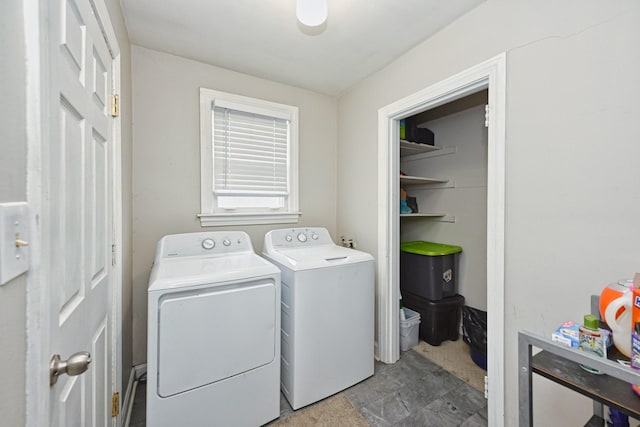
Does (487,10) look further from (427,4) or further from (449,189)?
(449,189)

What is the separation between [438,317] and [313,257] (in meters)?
1.45

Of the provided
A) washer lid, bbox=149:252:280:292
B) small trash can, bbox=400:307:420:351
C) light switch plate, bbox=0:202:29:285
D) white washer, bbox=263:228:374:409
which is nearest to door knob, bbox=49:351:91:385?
light switch plate, bbox=0:202:29:285

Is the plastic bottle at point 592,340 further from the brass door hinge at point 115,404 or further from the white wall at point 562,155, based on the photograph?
the brass door hinge at point 115,404

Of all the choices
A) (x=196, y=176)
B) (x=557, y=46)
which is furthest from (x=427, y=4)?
(x=196, y=176)

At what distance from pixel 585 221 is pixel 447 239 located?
168 cm

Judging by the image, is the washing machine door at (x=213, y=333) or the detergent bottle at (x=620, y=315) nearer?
the detergent bottle at (x=620, y=315)

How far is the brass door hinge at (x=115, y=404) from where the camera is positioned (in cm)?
121

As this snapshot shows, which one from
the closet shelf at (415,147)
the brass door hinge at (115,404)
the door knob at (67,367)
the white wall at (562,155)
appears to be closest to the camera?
the door knob at (67,367)

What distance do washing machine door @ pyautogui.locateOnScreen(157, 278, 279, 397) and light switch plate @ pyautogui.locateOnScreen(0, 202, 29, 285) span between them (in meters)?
0.86

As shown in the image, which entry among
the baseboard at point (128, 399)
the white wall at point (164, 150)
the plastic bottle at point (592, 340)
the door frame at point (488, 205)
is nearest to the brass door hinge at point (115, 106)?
the white wall at point (164, 150)

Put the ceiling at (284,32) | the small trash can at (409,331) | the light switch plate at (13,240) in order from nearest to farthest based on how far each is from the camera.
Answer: the light switch plate at (13,240), the ceiling at (284,32), the small trash can at (409,331)

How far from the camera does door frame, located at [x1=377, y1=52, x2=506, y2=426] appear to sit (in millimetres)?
1352

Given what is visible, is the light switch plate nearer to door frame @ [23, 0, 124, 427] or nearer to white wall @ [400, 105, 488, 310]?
door frame @ [23, 0, 124, 427]

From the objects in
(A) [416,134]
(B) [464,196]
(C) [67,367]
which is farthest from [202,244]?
(B) [464,196]
